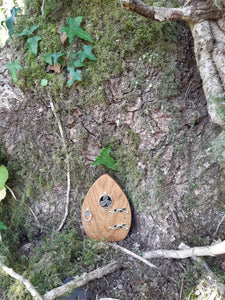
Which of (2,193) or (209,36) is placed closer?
(209,36)

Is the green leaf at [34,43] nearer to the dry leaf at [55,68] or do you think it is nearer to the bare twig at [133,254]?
the dry leaf at [55,68]

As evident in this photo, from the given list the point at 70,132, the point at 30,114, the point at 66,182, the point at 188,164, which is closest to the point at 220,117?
the point at 188,164

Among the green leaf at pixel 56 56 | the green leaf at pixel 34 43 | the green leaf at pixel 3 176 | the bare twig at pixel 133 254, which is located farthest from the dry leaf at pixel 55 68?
the bare twig at pixel 133 254

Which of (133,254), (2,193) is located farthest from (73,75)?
(133,254)

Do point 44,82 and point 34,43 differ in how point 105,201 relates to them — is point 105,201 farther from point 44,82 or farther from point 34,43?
point 34,43

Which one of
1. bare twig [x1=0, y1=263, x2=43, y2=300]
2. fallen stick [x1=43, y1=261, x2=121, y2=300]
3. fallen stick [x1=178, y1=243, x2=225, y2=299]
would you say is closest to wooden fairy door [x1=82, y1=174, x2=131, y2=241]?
fallen stick [x1=43, y1=261, x2=121, y2=300]

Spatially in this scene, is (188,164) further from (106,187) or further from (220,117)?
(106,187)
